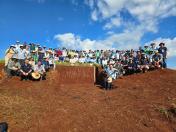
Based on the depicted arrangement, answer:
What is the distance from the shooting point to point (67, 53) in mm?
30875

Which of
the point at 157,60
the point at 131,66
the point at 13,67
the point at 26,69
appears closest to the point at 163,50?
the point at 157,60

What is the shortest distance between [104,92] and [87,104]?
3.88 meters

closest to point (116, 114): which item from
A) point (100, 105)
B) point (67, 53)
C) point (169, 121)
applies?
point (100, 105)

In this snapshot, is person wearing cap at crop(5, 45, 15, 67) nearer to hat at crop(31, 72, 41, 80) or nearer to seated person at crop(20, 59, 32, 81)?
seated person at crop(20, 59, 32, 81)

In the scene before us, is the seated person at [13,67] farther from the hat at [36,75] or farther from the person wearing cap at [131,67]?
the person wearing cap at [131,67]

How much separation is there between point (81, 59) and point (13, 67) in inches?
355

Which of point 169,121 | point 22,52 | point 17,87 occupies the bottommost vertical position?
point 169,121

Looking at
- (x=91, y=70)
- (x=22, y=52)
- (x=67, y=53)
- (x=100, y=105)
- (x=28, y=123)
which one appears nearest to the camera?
(x=28, y=123)

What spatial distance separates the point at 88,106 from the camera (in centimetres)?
1847

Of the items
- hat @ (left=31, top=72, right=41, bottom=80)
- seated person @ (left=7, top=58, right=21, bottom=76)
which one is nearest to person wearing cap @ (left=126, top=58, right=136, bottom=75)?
hat @ (left=31, top=72, right=41, bottom=80)

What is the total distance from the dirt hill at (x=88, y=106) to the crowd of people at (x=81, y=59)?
1.00 m

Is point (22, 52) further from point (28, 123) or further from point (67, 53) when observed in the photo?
point (28, 123)

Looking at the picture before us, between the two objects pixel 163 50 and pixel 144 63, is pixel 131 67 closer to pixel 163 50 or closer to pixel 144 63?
pixel 144 63

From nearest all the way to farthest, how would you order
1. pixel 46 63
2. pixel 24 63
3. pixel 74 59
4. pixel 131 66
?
pixel 24 63 → pixel 46 63 → pixel 131 66 → pixel 74 59
